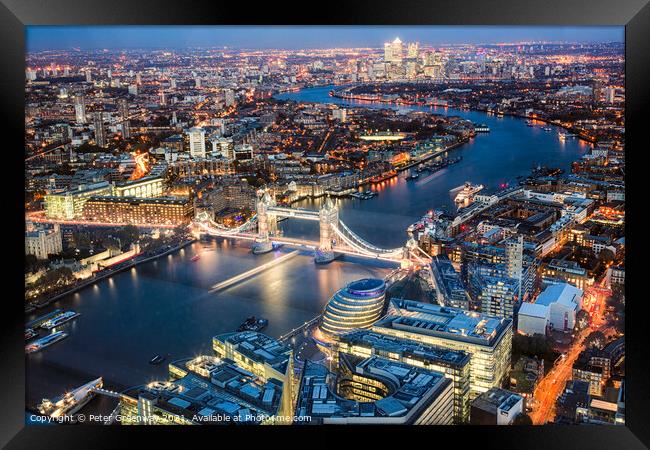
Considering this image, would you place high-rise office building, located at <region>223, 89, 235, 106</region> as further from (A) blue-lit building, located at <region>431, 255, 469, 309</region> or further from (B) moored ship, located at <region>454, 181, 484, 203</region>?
(A) blue-lit building, located at <region>431, 255, 469, 309</region>

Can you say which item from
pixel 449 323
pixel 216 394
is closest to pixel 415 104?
pixel 449 323

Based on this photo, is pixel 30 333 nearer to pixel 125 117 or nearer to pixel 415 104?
pixel 125 117

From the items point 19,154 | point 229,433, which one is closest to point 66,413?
point 229,433

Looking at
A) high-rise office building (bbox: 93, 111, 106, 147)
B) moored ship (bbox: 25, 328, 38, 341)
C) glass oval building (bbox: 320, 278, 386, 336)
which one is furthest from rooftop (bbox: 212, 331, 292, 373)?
high-rise office building (bbox: 93, 111, 106, 147)

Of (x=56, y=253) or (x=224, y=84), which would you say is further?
(x=224, y=84)

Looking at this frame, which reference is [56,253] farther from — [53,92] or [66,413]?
[66,413]
